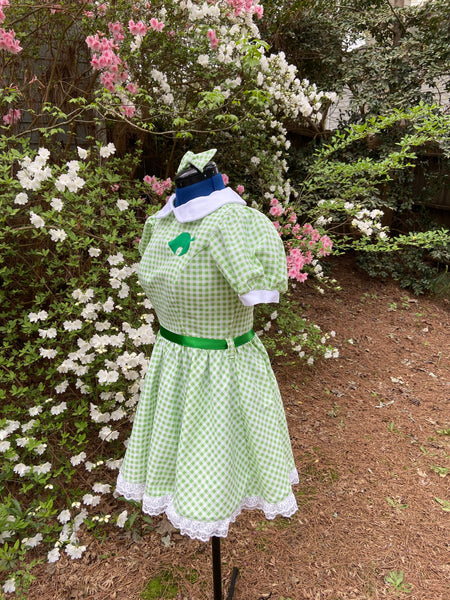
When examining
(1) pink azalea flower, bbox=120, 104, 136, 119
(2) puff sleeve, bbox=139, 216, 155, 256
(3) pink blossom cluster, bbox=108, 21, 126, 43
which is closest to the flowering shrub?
(1) pink azalea flower, bbox=120, 104, 136, 119

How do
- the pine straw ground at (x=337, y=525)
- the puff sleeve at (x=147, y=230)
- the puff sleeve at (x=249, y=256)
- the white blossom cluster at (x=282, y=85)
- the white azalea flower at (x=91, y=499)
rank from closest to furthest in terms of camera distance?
the puff sleeve at (x=249, y=256) → the puff sleeve at (x=147, y=230) → the pine straw ground at (x=337, y=525) → the white azalea flower at (x=91, y=499) → the white blossom cluster at (x=282, y=85)

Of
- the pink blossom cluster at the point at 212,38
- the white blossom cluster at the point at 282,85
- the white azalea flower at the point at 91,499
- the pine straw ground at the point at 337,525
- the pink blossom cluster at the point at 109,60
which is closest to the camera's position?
the pine straw ground at the point at 337,525

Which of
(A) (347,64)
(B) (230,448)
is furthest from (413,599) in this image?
(A) (347,64)

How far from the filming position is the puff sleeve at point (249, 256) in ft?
3.19

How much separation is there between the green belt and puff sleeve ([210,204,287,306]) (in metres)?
0.18

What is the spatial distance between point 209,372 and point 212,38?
2.28 m

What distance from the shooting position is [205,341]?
1124mm

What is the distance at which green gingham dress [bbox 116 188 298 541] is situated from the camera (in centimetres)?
102

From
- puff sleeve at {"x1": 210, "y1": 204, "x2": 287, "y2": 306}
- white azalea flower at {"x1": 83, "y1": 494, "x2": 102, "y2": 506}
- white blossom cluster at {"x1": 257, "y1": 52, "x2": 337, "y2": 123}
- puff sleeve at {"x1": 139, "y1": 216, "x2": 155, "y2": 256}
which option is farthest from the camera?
white blossom cluster at {"x1": 257, "y1": 52, "x2": 337, "y2": 123}

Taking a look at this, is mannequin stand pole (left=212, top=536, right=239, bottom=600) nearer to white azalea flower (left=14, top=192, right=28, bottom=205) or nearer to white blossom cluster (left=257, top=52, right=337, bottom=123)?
white azalea flower (left=14, top=192, right=28, bottom=205)

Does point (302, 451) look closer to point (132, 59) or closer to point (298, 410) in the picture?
point (298, 410)

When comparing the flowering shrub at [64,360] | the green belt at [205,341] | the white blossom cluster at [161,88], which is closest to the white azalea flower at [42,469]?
the flowering shrub at [64,360]

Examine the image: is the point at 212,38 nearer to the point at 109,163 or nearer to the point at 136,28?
the point at 136,28

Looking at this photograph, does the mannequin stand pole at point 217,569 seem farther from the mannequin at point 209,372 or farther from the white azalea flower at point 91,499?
the white azalea flower at point 91,499
